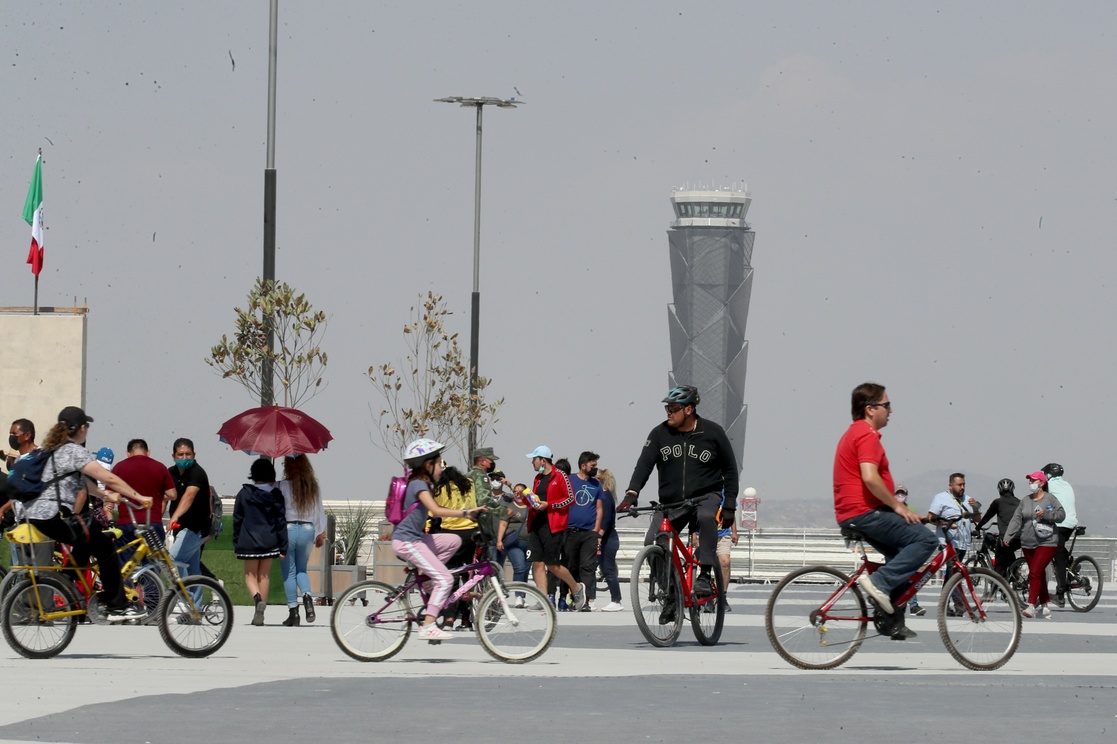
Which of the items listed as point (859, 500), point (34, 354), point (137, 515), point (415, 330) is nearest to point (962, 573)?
point (859, 500)

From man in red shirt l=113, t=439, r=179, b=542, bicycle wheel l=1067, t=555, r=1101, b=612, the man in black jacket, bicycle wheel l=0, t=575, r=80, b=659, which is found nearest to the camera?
bicycle wheel l=0, t=575, r=80, b=659

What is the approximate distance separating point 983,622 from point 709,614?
263 cm

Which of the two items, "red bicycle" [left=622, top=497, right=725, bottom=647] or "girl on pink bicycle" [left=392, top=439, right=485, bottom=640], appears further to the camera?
"red bicycle" [left=622, top=497, right=725, bottom=647]

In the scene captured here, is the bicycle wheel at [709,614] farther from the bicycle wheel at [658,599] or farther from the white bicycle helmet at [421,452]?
the white bicycle helmet at [421,452]

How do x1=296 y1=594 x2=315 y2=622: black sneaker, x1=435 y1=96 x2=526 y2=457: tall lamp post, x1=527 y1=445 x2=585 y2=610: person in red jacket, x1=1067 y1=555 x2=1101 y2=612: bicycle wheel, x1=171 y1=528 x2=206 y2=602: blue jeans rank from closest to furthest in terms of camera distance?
1. x1=171 y1=528 x2=206 y2=602: blue jeans
2. x1=296 y1=594 x2=315 y2=622: black sneaker
3. x1=527 y1=445 x2=585 y2=610: person in red jacket
4. x1=1067 y1=555 x2=1101 y2=612: bicycle wheel
5. x1=435 y1=96 x2=526 y2=457: tall lamp post

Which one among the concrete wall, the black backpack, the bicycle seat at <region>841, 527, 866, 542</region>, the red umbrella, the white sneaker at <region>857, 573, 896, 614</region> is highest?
the concrete wall

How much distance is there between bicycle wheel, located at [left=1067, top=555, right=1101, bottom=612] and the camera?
78.5 feet

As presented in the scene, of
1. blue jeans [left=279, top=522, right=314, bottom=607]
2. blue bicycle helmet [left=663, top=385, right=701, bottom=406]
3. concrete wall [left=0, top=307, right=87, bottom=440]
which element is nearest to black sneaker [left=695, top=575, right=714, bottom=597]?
blue bicycle helmet [left=663, top=385, right=701, bottom=406]

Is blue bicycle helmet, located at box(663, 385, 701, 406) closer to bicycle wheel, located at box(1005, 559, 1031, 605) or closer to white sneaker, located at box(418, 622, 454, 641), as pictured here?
white sneaker, located at box(418, 622, 454, 641)

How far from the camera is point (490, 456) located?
20.6 metres

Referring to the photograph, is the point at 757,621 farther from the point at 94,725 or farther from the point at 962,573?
the point at 94,725

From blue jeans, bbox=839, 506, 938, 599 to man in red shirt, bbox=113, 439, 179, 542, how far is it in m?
7.28

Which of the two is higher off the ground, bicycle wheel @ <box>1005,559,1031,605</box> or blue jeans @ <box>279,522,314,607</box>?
blue jeans @ <box>279,522,314,607</box>

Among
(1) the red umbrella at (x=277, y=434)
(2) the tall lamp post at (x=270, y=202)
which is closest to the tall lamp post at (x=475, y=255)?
(2) the tall lamp post at (x=270, y=202)
